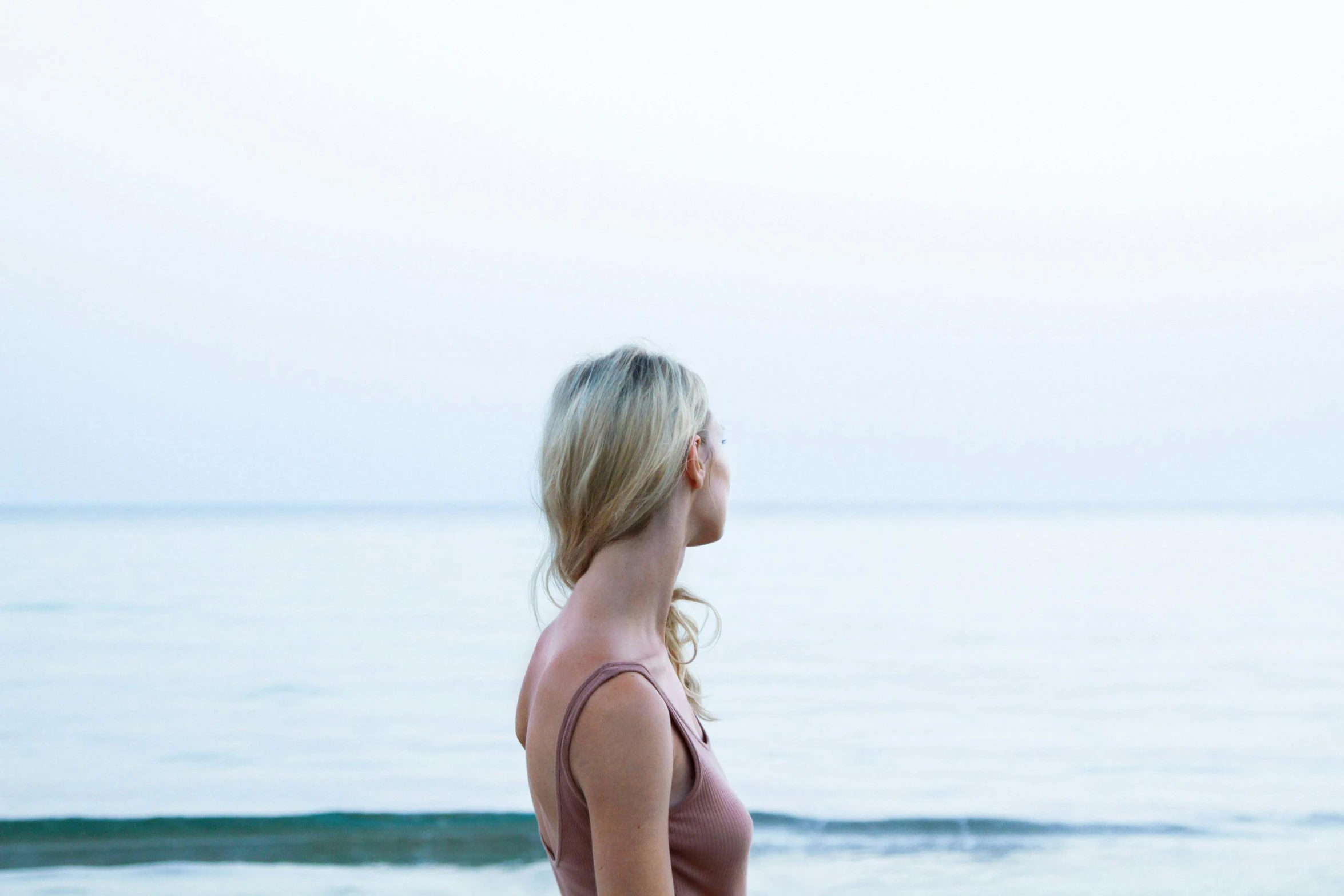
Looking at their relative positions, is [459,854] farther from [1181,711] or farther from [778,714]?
[1181,711]

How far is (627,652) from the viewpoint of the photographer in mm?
1111

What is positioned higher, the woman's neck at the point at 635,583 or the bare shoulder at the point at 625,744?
the woman's neck at the point at 635,583

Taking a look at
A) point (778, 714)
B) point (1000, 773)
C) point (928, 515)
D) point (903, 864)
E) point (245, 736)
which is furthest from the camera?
point (928, 515)

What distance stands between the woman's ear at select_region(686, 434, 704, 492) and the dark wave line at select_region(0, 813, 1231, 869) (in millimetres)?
4646

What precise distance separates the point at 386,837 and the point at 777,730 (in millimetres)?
4229

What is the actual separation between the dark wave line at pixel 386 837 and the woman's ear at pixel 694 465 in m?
4.65

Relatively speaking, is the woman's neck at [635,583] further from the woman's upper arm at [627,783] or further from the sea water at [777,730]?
the sea water at [777,730]

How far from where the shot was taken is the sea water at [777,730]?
5.40 meters

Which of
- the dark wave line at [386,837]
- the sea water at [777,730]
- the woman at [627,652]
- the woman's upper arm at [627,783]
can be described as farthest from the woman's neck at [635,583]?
the dark wave line at [386,837]

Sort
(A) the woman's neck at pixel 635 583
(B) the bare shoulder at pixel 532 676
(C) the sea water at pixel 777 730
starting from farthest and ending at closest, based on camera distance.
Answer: (C) the sea water at pixel 777 730, (B) the bare shoulder at pixel 532 676, (A) the woman's neck at pixel 635 583

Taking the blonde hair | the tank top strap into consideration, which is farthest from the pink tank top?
the blonde hair

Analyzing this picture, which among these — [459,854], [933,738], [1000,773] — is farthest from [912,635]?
[459,854]

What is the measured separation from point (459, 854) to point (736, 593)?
15860mm

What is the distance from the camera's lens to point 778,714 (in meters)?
10.1
